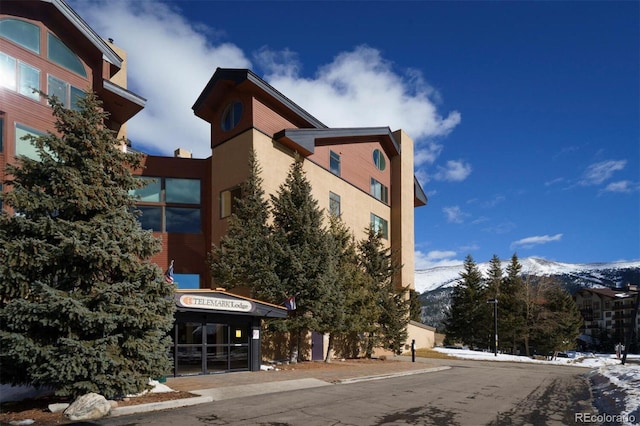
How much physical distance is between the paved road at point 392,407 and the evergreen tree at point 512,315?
3553cm

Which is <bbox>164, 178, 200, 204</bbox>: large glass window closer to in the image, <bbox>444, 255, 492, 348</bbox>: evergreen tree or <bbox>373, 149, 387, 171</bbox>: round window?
<bbox>373, 149, 387, 171</bbox>: round window

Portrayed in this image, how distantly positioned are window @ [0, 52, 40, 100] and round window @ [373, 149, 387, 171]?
84.1ft

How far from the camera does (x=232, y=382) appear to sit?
16.4 meters

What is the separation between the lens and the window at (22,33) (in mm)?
21016

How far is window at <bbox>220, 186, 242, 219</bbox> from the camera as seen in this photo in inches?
1112

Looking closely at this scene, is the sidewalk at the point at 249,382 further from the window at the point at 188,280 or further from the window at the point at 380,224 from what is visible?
the window at the point at 380,224

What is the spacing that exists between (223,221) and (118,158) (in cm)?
1543

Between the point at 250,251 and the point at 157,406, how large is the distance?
41.6 ft

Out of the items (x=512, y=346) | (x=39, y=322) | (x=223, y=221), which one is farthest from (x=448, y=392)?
(x=512, y=346)

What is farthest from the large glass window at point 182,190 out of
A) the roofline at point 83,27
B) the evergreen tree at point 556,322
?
the evergreen tree at point 556,322

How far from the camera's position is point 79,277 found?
468 inches

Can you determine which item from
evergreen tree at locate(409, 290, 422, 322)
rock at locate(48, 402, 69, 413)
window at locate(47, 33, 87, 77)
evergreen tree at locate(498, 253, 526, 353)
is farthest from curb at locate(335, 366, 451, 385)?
evergreen tree at locate(498, 253, 526, 353)

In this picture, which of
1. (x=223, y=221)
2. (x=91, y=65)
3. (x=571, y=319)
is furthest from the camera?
(x=571, y=319)

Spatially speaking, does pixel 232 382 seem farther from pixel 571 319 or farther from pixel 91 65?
pixel 571 319
